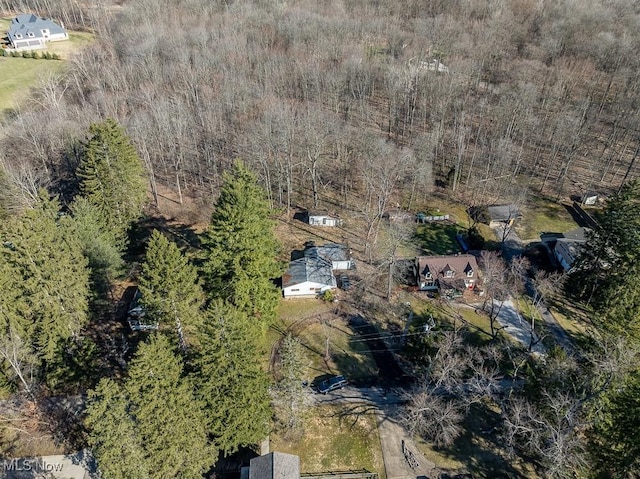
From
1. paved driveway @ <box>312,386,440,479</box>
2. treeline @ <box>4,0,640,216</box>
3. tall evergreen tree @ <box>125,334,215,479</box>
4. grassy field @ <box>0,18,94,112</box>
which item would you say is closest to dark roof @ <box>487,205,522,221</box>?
treeline @ <box>4,0,640,216</box>

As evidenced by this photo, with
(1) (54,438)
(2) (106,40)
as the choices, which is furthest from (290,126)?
(2) (106,40)

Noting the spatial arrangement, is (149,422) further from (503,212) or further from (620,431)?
(503,212)

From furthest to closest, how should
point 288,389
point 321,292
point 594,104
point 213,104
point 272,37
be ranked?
point 272,37
point 594,104
point 213,104
point 321,292
point 288,389

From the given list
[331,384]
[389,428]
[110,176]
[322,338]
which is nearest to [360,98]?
[110,176]

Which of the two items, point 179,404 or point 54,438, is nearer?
point 179,404

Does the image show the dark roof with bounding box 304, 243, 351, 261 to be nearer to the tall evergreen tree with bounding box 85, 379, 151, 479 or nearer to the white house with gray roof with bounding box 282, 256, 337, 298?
the white house with gray roof with bounding box 282, 256, 337, 298

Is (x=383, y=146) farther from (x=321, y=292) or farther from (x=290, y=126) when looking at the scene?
(x=321, y=292)

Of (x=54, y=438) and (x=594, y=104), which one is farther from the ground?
(x=594, y=104)
